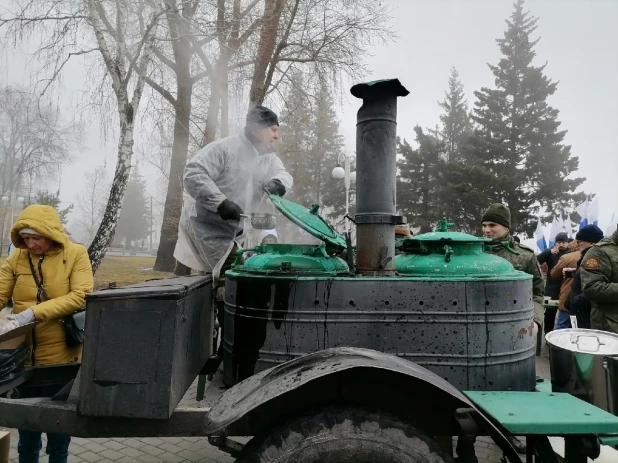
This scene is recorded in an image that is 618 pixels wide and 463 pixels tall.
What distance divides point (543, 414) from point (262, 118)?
2.94m

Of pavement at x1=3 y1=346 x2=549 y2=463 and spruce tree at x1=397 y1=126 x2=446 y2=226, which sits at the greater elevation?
spruce tree at x1=397 y1=126 x2=446 y2=226

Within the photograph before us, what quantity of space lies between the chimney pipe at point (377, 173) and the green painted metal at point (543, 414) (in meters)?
0.90

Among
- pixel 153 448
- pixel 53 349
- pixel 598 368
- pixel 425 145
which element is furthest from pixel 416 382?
pixel 425 145

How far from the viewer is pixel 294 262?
8.88 ft

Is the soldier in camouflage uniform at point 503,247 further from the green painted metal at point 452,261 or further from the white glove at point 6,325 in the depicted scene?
the white glove at point 6,325

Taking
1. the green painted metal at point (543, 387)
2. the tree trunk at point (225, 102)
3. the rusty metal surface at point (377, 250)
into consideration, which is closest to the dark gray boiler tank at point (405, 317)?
the rusty metal surface at point (377, 250)

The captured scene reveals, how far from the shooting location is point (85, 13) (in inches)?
394

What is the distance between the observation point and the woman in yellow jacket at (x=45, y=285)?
3.25 metres

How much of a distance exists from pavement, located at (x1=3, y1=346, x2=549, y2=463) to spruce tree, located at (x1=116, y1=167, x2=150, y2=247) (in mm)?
66107

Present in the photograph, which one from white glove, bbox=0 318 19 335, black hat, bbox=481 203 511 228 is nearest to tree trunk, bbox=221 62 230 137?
black hat, bbox=481 203 511 228

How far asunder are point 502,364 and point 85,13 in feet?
36.0

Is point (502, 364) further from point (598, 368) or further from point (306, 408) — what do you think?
point (306, 408)

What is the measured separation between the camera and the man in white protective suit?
152 inches

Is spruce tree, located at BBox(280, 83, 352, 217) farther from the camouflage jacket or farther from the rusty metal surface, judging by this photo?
the rusty metal surface
